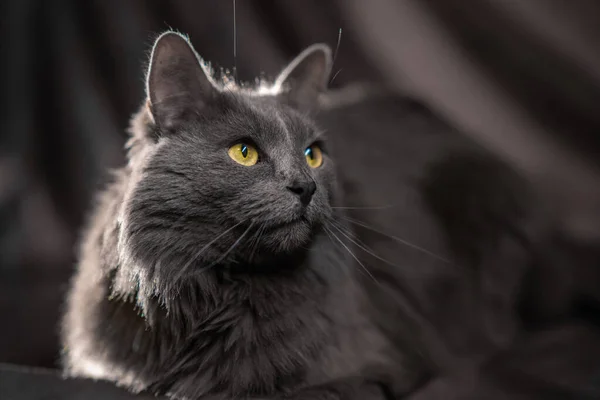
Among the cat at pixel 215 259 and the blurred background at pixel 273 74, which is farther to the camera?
the blurred background at pixel 273 74

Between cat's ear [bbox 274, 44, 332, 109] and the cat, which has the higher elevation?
cat's ear [bbox 274, 44, 332, 109]

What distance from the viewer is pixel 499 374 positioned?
124 cm

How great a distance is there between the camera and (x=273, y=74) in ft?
5.19

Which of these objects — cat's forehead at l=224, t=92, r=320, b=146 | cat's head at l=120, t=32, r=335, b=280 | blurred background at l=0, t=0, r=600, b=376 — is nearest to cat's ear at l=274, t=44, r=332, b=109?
cat's forehead at l=224, t=92, r=320, b=146

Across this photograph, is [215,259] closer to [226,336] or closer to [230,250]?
[230,250]

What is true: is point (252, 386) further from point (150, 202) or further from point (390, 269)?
point (390, 269)

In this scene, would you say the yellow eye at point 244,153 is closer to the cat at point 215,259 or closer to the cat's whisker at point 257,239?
the cat at point 215,259

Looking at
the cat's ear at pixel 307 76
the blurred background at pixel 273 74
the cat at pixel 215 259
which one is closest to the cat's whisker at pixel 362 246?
the cat at pixel 215 259

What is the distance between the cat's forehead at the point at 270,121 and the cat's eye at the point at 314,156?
0.02 m

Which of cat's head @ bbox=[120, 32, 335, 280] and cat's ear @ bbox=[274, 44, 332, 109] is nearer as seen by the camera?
cat's head @ bbox=[120, 32, 335, 280]

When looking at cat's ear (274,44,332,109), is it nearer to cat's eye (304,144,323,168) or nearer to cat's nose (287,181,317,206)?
cat's eye (304,144,323,168)

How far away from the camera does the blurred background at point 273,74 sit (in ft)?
5.08

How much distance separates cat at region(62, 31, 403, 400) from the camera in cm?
90

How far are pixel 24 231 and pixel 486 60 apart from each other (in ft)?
5.52
